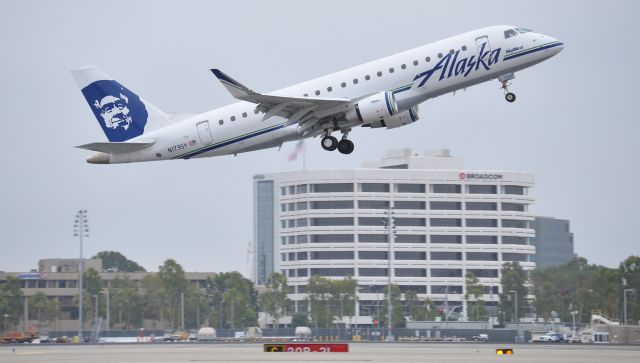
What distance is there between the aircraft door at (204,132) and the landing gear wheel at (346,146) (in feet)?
27.6

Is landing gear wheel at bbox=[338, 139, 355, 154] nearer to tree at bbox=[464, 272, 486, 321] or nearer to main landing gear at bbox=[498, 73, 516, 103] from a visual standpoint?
main landing gear at bbox=[498, 73, 516, 103]

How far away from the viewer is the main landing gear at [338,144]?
236 feet

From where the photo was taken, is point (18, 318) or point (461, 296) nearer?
point (18, 318)

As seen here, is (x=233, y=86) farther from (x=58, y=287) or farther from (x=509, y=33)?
(x=58, y=287)

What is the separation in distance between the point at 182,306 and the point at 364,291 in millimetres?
36205

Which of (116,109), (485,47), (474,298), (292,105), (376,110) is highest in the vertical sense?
(485,47)

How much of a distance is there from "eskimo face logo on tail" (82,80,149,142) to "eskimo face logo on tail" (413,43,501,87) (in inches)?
766

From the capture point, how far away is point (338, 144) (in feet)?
237

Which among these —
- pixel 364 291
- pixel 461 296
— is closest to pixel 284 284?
pixel 364 291

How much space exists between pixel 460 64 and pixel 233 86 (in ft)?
45.3

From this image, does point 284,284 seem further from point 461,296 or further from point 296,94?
point 296,94

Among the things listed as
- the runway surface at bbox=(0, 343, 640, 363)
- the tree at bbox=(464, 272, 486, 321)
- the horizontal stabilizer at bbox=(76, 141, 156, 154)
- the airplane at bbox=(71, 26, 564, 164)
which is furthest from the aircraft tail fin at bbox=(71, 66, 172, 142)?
the tree at bbox=(464, 272, 486, 321)

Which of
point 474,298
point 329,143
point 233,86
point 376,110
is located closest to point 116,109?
point 233,86

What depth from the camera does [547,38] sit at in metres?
69.3
